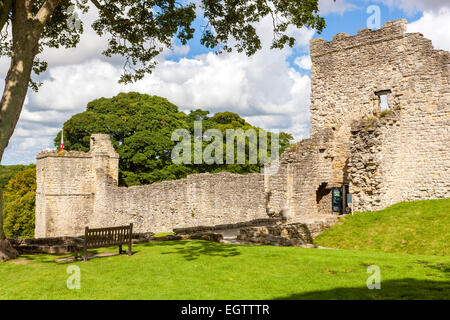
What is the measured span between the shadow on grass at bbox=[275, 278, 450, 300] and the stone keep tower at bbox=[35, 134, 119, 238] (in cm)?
2544

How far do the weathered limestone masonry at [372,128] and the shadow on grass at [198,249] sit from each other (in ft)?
22.1

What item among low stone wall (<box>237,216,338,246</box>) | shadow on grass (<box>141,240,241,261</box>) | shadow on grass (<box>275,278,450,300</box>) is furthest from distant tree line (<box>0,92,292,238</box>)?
shadow on grass (<box>275,278,450,300</box>)

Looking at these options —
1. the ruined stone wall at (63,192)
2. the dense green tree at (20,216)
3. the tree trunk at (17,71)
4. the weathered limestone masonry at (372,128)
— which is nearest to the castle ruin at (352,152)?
the weathered limestone masonry at (372,128)

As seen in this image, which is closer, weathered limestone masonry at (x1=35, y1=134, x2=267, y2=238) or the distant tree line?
weathered limestone masonry at (x1=35, y1=134, x2=267, y2=238)

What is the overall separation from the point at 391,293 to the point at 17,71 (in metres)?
8.68

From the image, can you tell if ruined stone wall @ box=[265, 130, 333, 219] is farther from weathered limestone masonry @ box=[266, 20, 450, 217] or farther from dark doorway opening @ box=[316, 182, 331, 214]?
dark doorway opening @ box=[316, 182, 331, 214]

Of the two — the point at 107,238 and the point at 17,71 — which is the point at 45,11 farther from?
the point at 107,238

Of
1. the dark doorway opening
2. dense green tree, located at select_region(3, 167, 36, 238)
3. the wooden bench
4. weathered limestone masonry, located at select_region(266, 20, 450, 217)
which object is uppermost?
weathered limestone masonry, located at select_region(266, 20, 450, 217)

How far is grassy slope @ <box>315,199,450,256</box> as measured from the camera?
11812 mm

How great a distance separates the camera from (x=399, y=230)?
12961 millimetres

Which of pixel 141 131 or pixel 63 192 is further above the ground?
pixel 141 131

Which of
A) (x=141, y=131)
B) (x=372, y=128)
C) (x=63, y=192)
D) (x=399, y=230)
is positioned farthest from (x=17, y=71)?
(x=141, y=131)

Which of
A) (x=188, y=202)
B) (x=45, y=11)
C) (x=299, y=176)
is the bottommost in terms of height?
(x=188, y=202)
